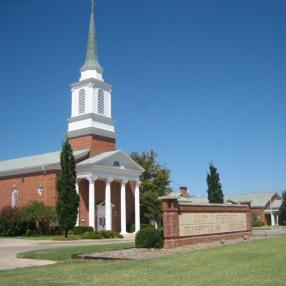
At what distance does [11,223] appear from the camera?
44.4 meters

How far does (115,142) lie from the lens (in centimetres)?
5344

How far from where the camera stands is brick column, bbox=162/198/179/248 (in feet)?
69.6

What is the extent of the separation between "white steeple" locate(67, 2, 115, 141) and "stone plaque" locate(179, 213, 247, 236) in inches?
972

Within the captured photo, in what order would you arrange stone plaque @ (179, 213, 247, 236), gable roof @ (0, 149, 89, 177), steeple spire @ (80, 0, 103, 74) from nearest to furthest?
stone plaque @ (179, 213, 247, 236)
gable roof @ (0, 149, 89, 177)
steeple spire @ (80, 0, 103, 74)

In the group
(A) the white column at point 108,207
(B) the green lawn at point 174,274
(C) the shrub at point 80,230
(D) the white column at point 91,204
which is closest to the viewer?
(B) the green lawn at point 174,274

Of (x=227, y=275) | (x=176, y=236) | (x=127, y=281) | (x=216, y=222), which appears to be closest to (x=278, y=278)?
(x=227, y=275)

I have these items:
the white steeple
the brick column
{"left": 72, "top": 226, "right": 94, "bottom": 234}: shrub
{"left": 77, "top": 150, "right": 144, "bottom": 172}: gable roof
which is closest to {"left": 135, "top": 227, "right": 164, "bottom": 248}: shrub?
the brick column

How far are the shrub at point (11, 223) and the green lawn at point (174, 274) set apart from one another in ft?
106

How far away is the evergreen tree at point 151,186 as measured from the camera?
5469 centimetres

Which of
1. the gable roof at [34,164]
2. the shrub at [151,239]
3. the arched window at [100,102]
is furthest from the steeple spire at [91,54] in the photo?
the shrub at [151,239]

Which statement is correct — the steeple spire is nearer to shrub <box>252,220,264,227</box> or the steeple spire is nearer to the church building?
the church building

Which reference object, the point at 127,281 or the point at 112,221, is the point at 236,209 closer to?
the point at 127,281

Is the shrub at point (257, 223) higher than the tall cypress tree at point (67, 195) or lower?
lower

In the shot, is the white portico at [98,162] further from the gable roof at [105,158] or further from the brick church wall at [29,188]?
the brick church wall at [29,188]
